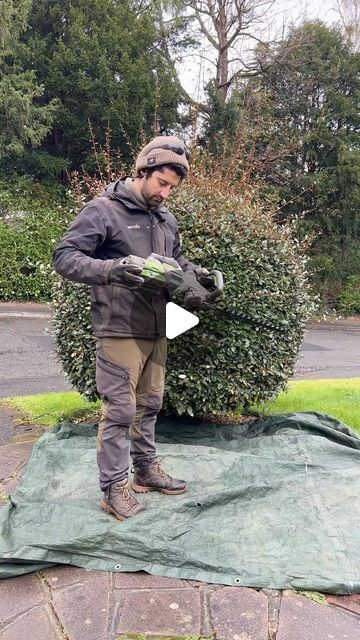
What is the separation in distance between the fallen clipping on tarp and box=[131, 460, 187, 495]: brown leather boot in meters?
0.08

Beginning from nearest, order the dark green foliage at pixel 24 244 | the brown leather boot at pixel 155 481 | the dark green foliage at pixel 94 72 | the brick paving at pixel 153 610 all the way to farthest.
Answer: the brick paving at pixel 153 610 < the brown leather boot at pixel 155 481 < the dark green foliage at pixel 24 244 < the dark green foliage at pixel 94 72

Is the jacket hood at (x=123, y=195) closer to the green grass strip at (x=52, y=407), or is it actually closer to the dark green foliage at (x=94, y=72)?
the green grass strip at (x=52, y=407)

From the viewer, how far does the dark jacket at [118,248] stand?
9.20 ft

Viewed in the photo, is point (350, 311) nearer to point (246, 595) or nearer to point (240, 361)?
point (240, 361)

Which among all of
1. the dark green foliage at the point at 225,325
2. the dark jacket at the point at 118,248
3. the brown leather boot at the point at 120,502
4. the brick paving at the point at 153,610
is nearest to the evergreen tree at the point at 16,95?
the dark green foliage at the point at 225,325

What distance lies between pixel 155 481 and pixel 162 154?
1891 mm

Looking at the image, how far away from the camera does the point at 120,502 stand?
9.45 ft

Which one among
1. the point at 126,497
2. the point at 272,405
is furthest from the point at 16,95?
the point at 126,497

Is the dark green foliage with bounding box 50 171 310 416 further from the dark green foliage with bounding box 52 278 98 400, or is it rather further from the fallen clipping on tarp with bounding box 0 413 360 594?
the fallen clipping on tarp with bounding box 0 413 360 594

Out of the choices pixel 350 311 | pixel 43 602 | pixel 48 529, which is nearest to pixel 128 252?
pixel 48 529

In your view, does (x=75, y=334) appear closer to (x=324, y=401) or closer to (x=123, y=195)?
(x=123, y=195)

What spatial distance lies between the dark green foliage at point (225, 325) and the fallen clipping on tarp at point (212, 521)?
0.61 metres

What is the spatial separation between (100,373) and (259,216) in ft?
7.57

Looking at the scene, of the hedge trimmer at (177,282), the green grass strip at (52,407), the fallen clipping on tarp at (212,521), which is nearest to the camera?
→ the fallen clipping on tarp at (212,521)
